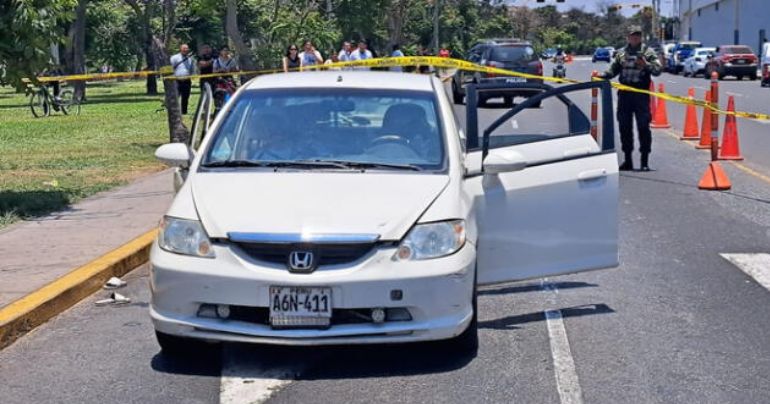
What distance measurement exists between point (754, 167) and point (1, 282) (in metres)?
10.7

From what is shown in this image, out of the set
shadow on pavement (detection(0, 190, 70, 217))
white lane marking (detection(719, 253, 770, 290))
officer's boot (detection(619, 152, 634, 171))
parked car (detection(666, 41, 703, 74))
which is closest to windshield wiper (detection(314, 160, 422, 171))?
white lane marking (detection(719, 253, 770, 290))

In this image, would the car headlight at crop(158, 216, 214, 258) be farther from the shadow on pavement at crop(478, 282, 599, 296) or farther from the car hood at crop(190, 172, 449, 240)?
the shadow on pavement at crop(478, 282, 599, 296)

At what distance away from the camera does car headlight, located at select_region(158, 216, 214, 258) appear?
587cm

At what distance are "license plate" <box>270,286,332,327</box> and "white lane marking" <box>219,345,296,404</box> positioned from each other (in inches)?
15.0

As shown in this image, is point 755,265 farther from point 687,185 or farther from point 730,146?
point 730,146

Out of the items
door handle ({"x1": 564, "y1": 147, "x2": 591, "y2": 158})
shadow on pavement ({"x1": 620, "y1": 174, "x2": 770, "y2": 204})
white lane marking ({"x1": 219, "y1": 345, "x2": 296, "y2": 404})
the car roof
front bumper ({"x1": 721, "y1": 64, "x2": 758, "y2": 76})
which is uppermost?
the car roof

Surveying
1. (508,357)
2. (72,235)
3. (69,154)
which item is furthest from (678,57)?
(508,357)

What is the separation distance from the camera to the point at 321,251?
5.72 metres

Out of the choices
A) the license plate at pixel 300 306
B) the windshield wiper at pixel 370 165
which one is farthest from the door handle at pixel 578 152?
the license plate at pixel 300 306

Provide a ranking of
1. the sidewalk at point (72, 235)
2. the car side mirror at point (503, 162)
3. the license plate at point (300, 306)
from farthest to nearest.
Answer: the sidewalk at point (72, 235) < the car side mirror at point (503, 162) < the license plate at point (300, 306)

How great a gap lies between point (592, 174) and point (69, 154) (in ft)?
39.9

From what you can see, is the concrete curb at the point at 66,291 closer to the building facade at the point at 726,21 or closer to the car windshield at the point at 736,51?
the car windshield at the point at 736,51

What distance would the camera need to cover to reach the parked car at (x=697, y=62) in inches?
2264

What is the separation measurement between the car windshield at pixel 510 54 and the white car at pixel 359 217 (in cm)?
2488
